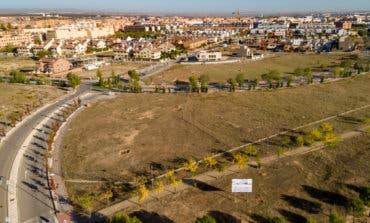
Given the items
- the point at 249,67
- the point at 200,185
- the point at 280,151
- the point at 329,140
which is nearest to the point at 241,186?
the point at 200,185

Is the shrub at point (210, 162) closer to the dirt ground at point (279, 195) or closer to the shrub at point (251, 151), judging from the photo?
the dirt ground at point (279, 195)

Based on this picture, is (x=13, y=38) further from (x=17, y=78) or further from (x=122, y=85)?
(x=122, y=85)

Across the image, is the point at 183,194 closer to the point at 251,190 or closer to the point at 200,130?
the point at 251,190

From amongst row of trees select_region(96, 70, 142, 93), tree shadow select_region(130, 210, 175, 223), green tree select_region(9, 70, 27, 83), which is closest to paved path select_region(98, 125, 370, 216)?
tree shadow select_region(130, 210, 175, 223)

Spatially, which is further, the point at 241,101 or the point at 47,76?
the point at 47,76

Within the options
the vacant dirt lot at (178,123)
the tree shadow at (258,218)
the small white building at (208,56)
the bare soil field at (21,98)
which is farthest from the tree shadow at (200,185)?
the small white building at (208,56)

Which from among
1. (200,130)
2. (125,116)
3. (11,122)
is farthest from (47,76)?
(200,130)
